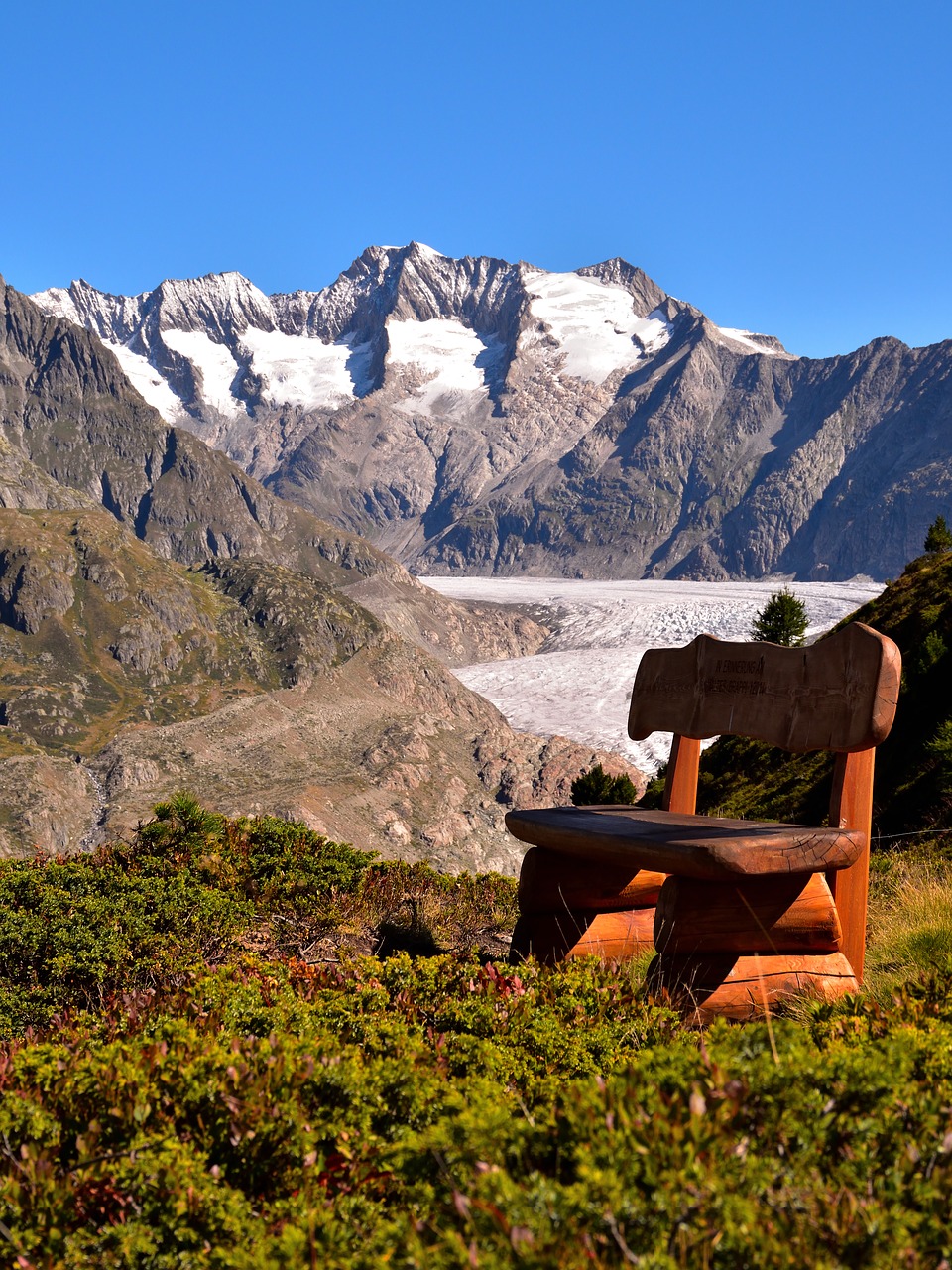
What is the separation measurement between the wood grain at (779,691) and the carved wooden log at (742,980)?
3.63 ft

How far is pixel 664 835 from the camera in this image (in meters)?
4.94

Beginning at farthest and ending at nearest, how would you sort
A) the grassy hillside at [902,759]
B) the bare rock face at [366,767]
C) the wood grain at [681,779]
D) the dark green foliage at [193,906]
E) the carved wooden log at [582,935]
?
the bare rock face at [366,767], the grassy hillside at [902,759], the wood grain at [681,779], the dark green foliage at [193,906], the carved wooden log at [582,935]

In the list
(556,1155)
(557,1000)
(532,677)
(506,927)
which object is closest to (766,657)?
(557,1000)

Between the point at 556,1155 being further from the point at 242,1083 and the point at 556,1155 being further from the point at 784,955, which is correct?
the point at 784,955

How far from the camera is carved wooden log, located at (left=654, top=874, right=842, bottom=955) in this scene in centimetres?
481

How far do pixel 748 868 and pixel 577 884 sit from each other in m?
2.07

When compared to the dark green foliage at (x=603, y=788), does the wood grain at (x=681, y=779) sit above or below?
above

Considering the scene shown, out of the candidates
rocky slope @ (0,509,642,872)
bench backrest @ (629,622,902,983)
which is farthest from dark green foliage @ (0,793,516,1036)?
rocky slope @ (0,509,642,872)

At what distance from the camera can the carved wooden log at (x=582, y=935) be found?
624cm

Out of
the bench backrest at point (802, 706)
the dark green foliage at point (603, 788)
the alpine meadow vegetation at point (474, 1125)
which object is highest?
the bench backrest at point (802, 706)

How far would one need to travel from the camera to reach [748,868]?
4.36 metres

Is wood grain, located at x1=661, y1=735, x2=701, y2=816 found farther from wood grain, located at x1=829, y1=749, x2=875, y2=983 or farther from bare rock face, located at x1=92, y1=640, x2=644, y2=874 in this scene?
bare rock face, located at x1=92, y1=640, x2=644, y2=874

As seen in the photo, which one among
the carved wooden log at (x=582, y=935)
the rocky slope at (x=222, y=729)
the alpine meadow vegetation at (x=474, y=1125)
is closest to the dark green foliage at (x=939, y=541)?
the carved wooden log at (x=582, y=935)

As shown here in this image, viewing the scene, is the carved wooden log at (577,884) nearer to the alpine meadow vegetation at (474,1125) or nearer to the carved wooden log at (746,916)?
the alpine meadow vegetation at (474,1125)
